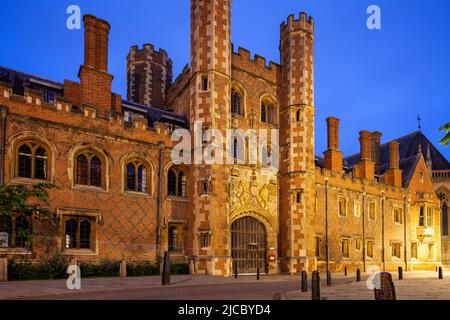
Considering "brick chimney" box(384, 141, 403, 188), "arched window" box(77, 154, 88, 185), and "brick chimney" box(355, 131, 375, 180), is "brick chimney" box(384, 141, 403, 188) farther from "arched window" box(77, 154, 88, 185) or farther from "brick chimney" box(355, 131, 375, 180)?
"arched window" box(77, 154, 88, 185)

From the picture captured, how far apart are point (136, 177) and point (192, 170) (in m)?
3.36

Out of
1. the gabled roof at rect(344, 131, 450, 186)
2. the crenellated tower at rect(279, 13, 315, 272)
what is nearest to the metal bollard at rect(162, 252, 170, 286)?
the crenellated tower at rect(279, 13, 315, 272)

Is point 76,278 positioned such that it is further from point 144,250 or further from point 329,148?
point 329,148

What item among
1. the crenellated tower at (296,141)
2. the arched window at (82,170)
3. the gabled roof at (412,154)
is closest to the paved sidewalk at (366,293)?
the crenellated tower at (296,141)

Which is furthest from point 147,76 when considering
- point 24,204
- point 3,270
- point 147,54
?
point 3,270

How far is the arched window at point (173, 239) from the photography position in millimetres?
25031

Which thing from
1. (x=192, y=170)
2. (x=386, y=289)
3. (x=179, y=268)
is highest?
(x=192, y=170)

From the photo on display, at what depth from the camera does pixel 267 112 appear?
101 feet

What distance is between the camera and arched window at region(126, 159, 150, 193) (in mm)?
23609

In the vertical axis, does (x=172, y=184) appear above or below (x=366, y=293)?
above

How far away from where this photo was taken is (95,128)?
22328mm

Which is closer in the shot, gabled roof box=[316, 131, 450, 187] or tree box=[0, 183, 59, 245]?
tree box=[0, 183, 59, 245]

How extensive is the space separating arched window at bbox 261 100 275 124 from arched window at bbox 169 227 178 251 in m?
9.89

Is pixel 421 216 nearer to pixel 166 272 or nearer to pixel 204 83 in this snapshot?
pixel 204 83
